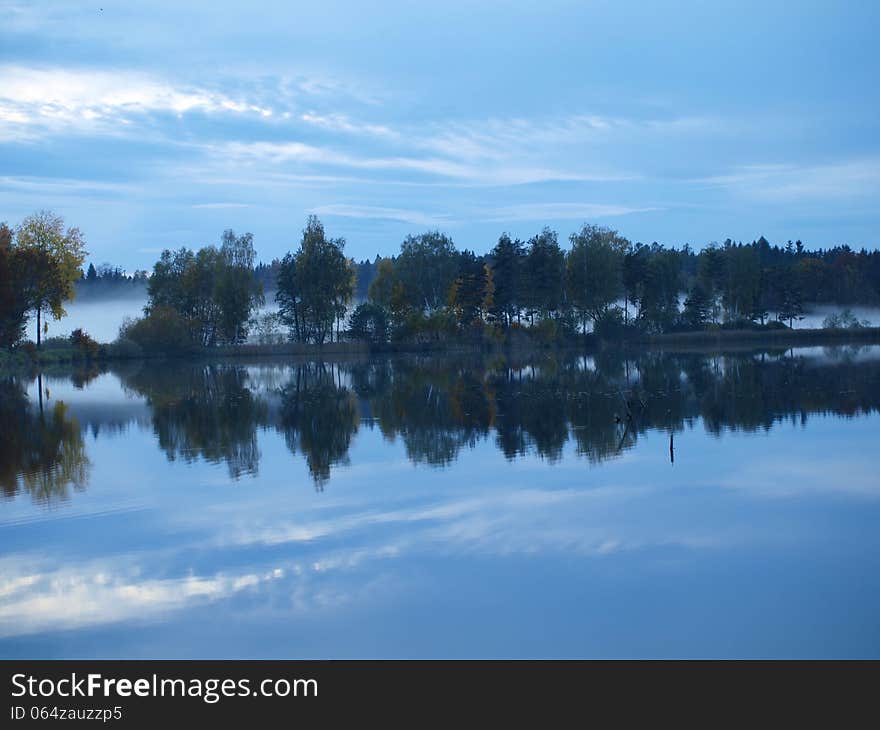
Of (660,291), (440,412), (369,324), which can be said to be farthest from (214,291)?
(440,412)

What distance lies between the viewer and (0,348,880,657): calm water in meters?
8.33

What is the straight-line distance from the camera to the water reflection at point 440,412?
18328mm

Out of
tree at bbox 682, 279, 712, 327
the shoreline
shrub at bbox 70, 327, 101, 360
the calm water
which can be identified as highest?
tree at bbox 682, 279, 712, 327

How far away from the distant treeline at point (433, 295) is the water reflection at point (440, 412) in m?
31.3

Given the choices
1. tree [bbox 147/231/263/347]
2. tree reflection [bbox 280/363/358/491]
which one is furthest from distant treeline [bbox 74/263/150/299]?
tree reflection [bbox 280/363/358/491]

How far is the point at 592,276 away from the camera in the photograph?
3063 inches

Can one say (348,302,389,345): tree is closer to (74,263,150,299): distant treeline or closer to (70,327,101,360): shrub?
(70,327,101,360): shrub

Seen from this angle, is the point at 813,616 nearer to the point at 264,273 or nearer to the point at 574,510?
the point at 574,510

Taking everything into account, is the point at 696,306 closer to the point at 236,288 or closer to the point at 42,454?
the point at 236,288

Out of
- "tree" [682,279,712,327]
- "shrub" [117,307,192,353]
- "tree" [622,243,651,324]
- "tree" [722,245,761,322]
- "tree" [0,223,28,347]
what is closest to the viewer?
"tree" [0,223,28,347]

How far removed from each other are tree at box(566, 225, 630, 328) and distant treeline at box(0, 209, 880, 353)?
0.10 meters

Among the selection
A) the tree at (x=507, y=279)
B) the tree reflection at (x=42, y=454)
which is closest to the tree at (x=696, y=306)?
the tree at (x=507, y=279)

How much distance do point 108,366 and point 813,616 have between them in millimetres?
A: 61150

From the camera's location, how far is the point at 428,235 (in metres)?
83.8
